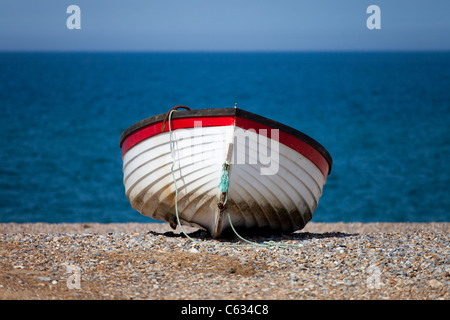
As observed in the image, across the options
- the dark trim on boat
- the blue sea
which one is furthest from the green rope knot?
the blue sea

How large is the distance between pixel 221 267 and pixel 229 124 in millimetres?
1809

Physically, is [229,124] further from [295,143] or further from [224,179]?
[295,143]

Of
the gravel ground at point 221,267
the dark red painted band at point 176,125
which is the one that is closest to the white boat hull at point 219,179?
the dark red painted band at point 176,125

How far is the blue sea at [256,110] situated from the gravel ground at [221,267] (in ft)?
42.2

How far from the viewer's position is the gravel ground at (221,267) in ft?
20.8

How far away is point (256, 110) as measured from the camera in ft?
200

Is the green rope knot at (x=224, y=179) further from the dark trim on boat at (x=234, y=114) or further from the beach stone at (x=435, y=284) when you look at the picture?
the beach stone at (x=435, y=284)

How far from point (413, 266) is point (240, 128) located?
8.82ft

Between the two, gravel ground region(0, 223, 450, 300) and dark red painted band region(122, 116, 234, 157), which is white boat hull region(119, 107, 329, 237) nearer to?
dark red painted band region(122, 116, 234, 157)

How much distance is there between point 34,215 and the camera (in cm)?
2100

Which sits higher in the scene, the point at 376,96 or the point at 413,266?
the point at 376,96

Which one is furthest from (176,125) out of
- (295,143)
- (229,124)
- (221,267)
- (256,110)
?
(256,110)
